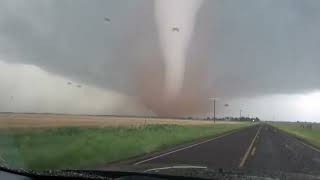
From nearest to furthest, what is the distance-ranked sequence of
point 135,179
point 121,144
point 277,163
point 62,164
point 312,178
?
point 135,179 → point 312,178 → point 62,164 → point 277,163 → point 121,144

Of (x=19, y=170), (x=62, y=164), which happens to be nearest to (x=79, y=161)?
(x=62, y=164)

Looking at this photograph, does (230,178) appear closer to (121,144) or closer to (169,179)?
(169,179)

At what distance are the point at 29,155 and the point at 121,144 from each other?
8.70 metres

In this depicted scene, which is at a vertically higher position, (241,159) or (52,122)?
(52,122)

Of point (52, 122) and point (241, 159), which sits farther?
point (52, 122)

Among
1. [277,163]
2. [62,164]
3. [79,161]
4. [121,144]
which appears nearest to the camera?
[62,164]

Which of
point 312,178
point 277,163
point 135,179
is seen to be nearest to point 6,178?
point 135,179

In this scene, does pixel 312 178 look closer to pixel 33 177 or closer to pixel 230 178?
pixel 230 178

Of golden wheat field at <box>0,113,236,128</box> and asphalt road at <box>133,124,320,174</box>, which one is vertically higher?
golden wheat field at <box>0,113,236,128</box>

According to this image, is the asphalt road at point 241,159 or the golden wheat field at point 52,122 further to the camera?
the golden wheat field at point 52,122

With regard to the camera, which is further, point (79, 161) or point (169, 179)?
point (79, 161)

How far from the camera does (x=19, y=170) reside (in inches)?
177

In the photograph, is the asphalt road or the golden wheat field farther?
the golden wheat field

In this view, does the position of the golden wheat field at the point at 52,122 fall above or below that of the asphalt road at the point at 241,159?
above
